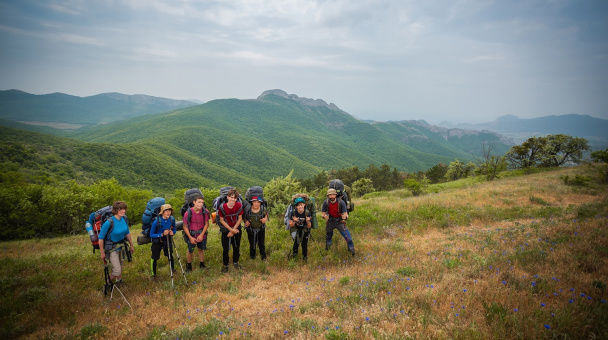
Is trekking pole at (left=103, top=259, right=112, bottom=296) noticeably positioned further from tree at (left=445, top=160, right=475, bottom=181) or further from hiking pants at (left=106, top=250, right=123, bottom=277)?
tree at (left=445, top=160, right=475, bottom=181)

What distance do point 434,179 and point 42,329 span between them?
72.2 meters

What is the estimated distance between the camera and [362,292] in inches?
210

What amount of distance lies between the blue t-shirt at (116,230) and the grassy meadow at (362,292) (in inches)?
62.1

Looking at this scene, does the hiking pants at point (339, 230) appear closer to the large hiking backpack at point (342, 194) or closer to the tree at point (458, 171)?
the large hiking backpack at point (342, 194)

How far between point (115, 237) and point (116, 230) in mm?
215

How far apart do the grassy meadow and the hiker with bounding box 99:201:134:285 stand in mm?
889

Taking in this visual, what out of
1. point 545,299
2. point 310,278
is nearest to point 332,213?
point 310,278

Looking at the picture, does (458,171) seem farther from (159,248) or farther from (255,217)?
(159,248)

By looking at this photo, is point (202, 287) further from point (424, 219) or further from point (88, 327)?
point (424, 219)

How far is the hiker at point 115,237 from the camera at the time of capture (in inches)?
248

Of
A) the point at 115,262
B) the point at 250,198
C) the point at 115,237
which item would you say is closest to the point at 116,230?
the point at 115,237

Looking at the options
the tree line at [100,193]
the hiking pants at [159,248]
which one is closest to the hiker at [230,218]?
the hiking pants at [159,248]

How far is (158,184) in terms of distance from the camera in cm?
9238

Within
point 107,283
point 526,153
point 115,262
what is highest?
point 526,153
